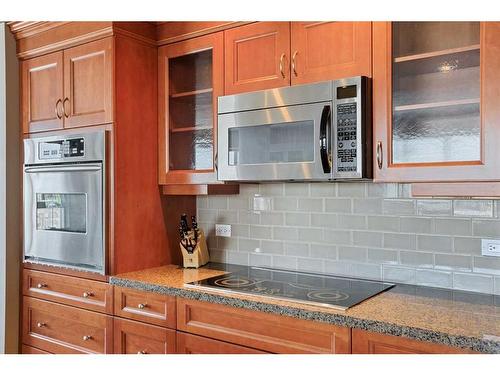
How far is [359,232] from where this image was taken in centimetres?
228

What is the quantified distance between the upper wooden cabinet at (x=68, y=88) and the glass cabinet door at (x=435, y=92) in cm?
147

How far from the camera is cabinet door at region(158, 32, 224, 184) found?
8.04 feet

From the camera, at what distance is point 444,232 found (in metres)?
2.04

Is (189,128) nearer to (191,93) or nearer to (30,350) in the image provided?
(191,93)

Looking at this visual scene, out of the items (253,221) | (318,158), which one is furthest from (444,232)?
(253,221)

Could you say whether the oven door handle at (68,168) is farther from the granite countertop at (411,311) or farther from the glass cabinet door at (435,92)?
the glass cabinet door at (435,92)

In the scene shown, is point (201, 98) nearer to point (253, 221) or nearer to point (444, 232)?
point (253, 221)

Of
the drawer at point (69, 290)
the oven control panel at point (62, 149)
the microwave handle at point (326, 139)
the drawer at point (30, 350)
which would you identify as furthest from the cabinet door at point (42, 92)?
the microwave handle at point (326, 139)

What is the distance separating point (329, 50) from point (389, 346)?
1258 millimetres

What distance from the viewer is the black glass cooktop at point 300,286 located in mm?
1883

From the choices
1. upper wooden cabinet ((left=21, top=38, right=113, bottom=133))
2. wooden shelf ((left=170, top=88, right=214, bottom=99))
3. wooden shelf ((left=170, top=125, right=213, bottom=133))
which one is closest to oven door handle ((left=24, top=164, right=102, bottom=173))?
upper wooden cabinet ((left=21, top=38, right=113, bottom=133))

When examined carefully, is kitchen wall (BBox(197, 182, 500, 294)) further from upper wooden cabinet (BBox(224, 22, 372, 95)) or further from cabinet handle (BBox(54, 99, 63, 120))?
cabinet handle (BBox(54, 99, 63, 120))

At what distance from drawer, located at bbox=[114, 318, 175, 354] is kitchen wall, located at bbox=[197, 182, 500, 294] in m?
0.68

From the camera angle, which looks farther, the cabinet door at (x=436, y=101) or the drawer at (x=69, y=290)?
the drawer at (x=69, y=290)
